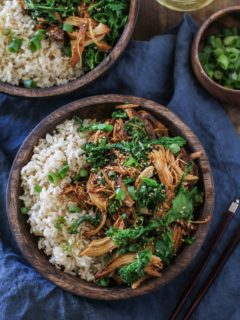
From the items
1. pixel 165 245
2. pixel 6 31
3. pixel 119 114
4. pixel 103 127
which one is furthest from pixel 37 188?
pixel 6 31

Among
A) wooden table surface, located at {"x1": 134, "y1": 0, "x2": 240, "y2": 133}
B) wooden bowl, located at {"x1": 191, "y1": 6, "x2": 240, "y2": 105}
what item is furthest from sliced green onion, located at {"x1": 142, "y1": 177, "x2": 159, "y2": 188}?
wooden table surface, located at {"x1": 134, "y1": 0, "x2": 240, "y2": 133}

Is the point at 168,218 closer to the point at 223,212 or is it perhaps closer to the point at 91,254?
the point at 91,254

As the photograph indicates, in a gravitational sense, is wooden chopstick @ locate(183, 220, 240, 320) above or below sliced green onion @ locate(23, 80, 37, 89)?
below

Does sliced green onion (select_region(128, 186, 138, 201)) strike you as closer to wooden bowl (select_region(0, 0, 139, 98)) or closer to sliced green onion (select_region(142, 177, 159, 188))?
sliced green onion (select_region(142, 177, 159, 188))

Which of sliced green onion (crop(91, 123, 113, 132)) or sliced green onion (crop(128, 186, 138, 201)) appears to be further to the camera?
sliced green onion (crop(91, 123, 113, 132))

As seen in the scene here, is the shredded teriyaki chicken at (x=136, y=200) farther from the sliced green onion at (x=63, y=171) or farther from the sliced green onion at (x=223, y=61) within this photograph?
the sliced green onion at (x=223, y=61)
